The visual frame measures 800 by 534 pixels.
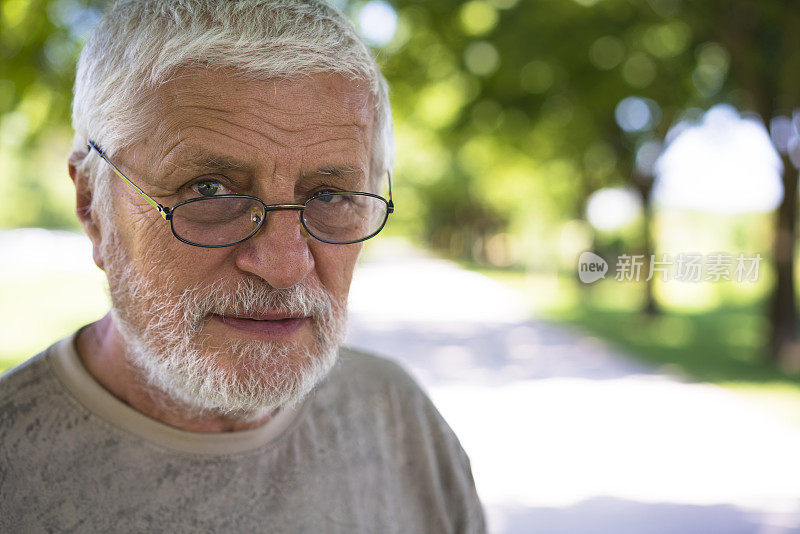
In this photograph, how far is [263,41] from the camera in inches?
52.0

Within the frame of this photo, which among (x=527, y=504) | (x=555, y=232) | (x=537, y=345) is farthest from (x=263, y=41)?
(x=555, y=232)

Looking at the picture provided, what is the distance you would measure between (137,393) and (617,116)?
45.8 ft

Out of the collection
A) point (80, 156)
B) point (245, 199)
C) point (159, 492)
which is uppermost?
point (80, 156)

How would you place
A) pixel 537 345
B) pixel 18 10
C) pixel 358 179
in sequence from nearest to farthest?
pixel 358 179 < pixel 18 10 < pixel 537 345

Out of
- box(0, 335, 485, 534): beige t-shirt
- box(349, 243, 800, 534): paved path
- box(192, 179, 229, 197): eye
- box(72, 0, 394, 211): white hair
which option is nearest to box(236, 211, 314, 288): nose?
box(192, 179, 229, 197): eye

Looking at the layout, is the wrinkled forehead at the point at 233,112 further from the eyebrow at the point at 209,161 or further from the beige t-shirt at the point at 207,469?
the beige t-shirt at the point at 207,469

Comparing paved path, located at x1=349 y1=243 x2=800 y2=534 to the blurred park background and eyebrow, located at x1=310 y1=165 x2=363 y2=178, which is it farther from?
eyebrow, located at x1=310 y1=165 x2=363 y2=178

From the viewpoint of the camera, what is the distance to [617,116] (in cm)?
1401

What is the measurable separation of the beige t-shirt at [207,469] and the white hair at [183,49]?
0.44m

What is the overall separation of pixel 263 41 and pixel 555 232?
1088 inches

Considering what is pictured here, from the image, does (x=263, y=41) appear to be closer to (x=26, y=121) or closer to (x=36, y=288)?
(x=26, y=121)

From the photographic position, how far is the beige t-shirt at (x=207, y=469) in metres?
1.31

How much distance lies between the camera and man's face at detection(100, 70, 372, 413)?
1.31 meters

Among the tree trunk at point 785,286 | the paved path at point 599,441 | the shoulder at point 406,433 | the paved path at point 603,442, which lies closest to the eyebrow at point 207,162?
the paved path at point 599,441
